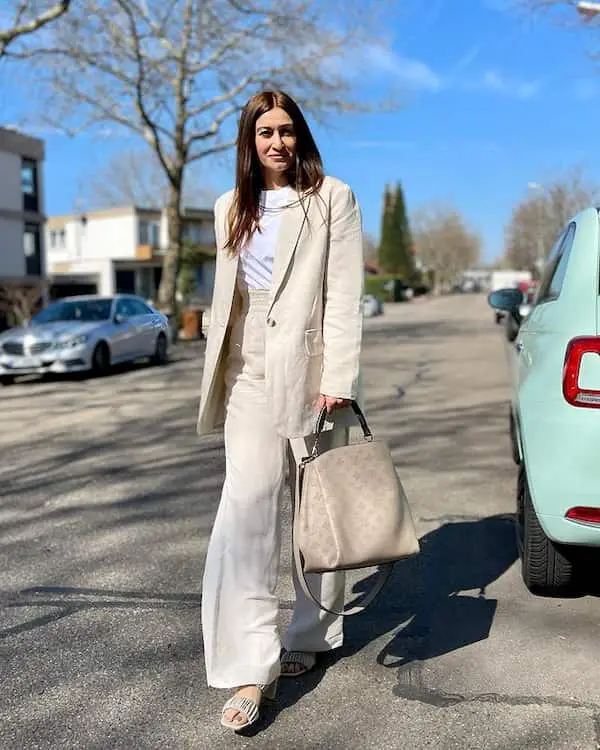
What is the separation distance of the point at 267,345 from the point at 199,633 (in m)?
1.35

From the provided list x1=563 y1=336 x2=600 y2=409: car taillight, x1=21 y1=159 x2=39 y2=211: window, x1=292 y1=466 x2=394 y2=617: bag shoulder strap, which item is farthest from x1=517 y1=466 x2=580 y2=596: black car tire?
x1=21 y1=159 x2=39 y2=211: window

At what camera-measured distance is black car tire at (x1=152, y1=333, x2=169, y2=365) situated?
15.3 metres

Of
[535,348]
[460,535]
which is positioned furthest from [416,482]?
[535,348]

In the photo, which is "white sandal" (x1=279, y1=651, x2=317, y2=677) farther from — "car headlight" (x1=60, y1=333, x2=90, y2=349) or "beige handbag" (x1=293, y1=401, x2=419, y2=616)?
"car headlight" (x1=60, y1=333, x2=90, y2=349)

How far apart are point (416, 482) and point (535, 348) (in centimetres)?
245

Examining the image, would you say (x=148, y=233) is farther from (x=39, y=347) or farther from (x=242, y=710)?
(x=242, y=710)

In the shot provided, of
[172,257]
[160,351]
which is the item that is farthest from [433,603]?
[172,257]

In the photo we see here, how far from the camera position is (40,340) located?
12.9 m

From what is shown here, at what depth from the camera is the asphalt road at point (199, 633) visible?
2.53m

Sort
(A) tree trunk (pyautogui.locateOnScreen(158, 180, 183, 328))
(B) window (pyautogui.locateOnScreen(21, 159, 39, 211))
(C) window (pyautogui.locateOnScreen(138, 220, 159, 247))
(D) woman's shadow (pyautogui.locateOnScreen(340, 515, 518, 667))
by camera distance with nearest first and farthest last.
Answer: (D) woman's shadow (pyautogui.locateOnScreen(340, 515, 518, 667)), (A) tree trunk (pyautogui.locateOnScreen(158, 180, 183, 328)), (B) window (pyautogui.locateOnScreen(21, 159, 39, 211)), (C) window (pyautogui.locateOnScreen(138, 220, 159, 247))

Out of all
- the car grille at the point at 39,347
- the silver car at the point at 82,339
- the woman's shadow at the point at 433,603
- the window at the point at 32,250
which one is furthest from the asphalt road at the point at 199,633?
the window at the point at 32,250

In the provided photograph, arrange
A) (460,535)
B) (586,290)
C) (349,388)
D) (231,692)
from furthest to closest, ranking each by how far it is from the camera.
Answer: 1. (460,535)
2. (586,290)
3. (231,692)
4. (349,388)

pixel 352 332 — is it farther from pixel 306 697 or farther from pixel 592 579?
pixel 592 579

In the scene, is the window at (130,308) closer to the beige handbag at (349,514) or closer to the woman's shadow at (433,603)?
the woman's shadow at (433,603)
